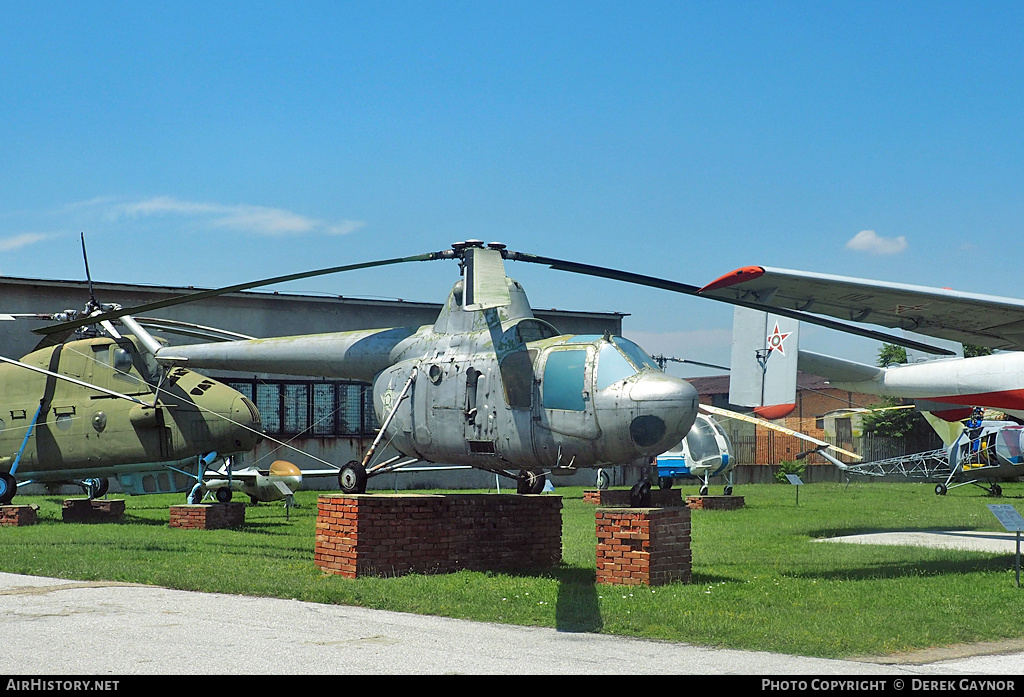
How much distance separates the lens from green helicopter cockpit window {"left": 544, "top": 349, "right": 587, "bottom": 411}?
10.9 m

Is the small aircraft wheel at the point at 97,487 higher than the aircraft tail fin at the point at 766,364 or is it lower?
lower

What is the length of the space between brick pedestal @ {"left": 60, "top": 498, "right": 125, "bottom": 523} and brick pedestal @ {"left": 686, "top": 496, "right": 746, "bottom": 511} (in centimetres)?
1254

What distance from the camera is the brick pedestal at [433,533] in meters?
11.4

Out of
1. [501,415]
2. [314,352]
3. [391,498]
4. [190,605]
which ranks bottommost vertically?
[190,605]

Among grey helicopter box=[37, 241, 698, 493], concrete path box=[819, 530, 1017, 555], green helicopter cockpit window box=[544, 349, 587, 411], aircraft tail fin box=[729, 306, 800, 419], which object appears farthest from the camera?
aircraft tail fin box=[729, 306, 800, 419]

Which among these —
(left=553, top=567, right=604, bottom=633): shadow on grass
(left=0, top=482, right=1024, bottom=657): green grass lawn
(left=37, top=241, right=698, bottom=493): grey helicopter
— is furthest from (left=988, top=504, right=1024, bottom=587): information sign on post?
(left=553, top=567, right=604, bottom=633): shadow on grass

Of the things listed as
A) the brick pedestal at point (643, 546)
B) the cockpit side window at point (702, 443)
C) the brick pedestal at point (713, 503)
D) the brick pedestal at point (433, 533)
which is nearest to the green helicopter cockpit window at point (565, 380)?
the brick pedestal at point (643, 546)

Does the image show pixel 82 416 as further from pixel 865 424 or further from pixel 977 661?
pixel 865 424

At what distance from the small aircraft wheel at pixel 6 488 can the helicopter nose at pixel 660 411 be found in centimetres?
1348

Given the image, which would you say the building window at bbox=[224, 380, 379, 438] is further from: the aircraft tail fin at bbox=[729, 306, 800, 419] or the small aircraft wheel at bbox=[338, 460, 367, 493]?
the small aircraft wheel at bbox=[338, 460, 367, 493]

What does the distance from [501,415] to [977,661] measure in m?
5.64

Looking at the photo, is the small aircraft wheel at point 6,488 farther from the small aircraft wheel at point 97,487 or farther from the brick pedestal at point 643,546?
the brick pedestal at point 643,546

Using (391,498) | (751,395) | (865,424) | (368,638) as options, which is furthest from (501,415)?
(865,424)
